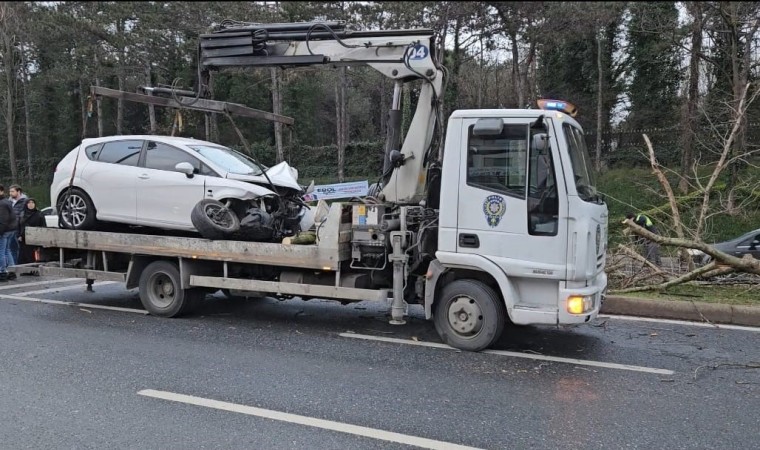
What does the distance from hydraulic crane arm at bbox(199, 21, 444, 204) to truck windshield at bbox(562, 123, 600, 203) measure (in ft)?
5.49

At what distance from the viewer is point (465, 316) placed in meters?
6.30

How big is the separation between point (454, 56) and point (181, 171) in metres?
23.3

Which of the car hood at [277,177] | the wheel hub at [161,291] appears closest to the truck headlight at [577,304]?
the car hood at [277,177]

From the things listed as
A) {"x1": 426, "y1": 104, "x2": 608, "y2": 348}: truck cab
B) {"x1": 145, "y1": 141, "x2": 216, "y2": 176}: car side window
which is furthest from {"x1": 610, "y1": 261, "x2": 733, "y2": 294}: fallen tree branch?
{"x1": 145, "y1": 141, "x2": 216, "y2": 176}: car side window

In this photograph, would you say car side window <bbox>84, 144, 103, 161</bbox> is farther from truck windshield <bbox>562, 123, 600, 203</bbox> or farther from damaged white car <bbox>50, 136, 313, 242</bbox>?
truck windshield <bbox>562, 123, 600, 203</bbox>

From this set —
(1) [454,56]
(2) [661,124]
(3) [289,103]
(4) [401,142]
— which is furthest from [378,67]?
(3) [289,103]

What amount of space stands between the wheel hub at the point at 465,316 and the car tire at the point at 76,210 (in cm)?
550

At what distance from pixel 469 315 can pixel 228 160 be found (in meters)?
4.24

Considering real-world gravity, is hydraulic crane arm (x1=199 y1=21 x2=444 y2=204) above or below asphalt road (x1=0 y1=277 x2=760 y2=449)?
above

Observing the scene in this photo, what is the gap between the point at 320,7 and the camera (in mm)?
26641

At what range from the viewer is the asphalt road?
13.9 feet

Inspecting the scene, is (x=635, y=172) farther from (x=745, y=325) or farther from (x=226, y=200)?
(x=226, y=200)

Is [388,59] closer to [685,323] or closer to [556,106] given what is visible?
[556,106]

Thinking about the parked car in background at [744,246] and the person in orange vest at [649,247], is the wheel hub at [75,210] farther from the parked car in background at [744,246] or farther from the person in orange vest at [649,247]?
the parked car in background at [744,246]
